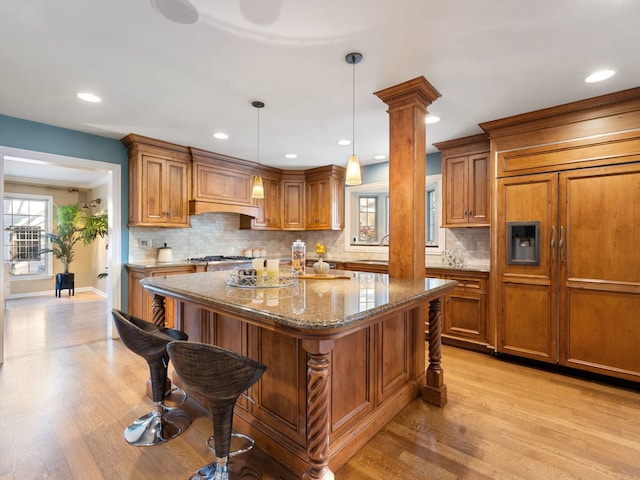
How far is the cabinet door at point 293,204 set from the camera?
5.62 metres

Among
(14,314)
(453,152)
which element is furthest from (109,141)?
(453,152)

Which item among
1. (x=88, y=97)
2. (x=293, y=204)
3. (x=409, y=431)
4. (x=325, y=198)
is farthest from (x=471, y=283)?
(x=88, y=97)

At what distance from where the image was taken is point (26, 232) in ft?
22.3

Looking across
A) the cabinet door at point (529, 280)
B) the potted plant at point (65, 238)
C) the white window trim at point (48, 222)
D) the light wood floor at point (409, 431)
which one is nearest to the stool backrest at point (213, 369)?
the light wood floor at point (409, 431)

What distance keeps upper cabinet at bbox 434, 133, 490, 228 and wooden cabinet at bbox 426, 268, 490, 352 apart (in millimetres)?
641

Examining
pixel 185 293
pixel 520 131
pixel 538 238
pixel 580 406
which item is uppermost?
pixel 520 131

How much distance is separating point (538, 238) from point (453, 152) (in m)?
1.44

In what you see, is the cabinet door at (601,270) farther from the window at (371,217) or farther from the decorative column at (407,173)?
the window at (371,217)

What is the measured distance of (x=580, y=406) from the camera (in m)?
2.43

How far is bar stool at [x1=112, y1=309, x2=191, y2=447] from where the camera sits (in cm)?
185

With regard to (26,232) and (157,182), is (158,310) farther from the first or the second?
(26,232)

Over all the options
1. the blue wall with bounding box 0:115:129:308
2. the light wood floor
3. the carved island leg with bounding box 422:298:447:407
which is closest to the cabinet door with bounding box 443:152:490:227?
the light wood floor

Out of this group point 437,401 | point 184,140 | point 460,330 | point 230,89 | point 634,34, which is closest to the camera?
point 634,34

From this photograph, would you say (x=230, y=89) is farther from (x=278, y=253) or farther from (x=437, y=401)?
(x=278, y=253)
